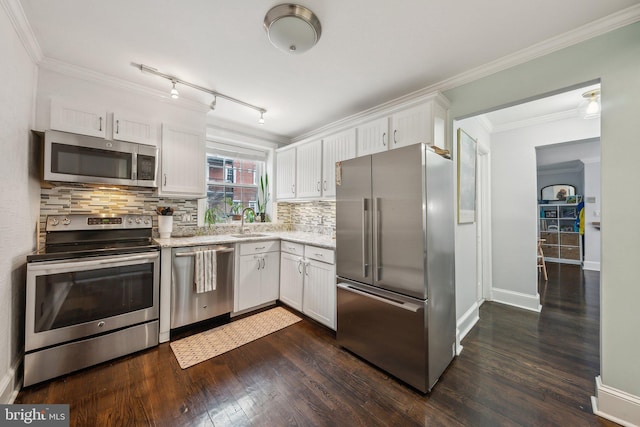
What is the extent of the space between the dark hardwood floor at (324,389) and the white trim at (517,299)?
674 mm

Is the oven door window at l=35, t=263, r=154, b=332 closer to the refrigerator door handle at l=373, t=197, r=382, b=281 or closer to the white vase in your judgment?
the white vase

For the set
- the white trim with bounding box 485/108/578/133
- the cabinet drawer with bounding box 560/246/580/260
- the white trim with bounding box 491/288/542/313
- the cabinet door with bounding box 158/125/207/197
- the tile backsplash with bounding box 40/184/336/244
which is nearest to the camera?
the tile backsplash with bounding box 40/184/336/244

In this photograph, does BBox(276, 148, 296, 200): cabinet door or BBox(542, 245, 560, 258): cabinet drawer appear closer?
BBox(276, 148, 296, 200): cabinet door

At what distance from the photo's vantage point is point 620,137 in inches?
60.4

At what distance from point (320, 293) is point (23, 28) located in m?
3.15

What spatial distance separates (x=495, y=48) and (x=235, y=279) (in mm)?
3285

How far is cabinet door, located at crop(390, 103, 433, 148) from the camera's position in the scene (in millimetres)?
2157

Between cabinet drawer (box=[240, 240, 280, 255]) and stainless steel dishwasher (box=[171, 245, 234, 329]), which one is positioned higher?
cabinet drawer (box=[240, 240, 280, 255])

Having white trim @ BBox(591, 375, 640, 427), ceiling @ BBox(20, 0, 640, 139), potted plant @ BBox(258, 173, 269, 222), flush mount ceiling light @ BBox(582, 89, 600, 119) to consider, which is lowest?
white trim @ BBox(591, 375, 640, 427)

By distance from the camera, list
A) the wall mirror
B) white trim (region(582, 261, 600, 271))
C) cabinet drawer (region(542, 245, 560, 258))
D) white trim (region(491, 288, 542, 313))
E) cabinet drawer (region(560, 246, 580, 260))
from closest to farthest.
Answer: white trim (region(491, 288, 542, 313))
white trim (region(582, 261, 600, 271))
cabinet drawer (region(560, 246, 580, 260))
cabinet drawer (region(542, 245, 560, 258))
the wall mirror

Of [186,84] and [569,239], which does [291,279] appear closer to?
[186,84]

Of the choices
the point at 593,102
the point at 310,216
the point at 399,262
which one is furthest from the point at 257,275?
the point at 593,102

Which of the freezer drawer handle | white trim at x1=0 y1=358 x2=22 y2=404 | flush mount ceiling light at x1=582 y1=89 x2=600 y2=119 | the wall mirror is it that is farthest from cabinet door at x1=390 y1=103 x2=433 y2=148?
the wall mirror

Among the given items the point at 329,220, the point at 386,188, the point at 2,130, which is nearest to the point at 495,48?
the point at 386,188
